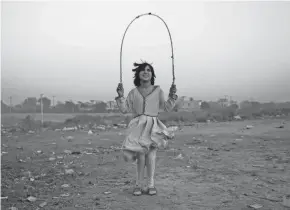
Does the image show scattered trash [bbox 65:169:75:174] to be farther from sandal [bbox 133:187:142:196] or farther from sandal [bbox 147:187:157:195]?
sandal [bbox 147:187:157:195]

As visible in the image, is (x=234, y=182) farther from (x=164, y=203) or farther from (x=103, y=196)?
(x=103, y=196)

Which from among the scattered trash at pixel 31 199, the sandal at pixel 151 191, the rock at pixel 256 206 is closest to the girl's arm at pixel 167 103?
the sandal at pixel 151 191

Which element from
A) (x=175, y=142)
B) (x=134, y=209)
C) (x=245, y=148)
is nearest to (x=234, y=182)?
(x=134, y=209)

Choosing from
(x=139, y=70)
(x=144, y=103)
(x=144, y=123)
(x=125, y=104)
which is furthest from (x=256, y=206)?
(x=139, y=70)

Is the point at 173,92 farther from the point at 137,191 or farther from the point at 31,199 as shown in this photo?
the point at 31,199

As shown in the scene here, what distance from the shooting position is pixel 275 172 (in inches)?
181

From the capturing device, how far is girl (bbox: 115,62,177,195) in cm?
359

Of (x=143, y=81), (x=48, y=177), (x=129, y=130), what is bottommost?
(x=48, y=177)

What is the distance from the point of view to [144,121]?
11.9ft

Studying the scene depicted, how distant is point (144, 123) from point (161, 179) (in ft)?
4.04

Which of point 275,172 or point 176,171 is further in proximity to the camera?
point 176,171

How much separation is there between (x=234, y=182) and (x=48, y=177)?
299cm

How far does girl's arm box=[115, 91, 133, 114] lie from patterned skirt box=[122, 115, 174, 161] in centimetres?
18

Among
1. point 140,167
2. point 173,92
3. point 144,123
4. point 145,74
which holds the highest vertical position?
point 145,74
